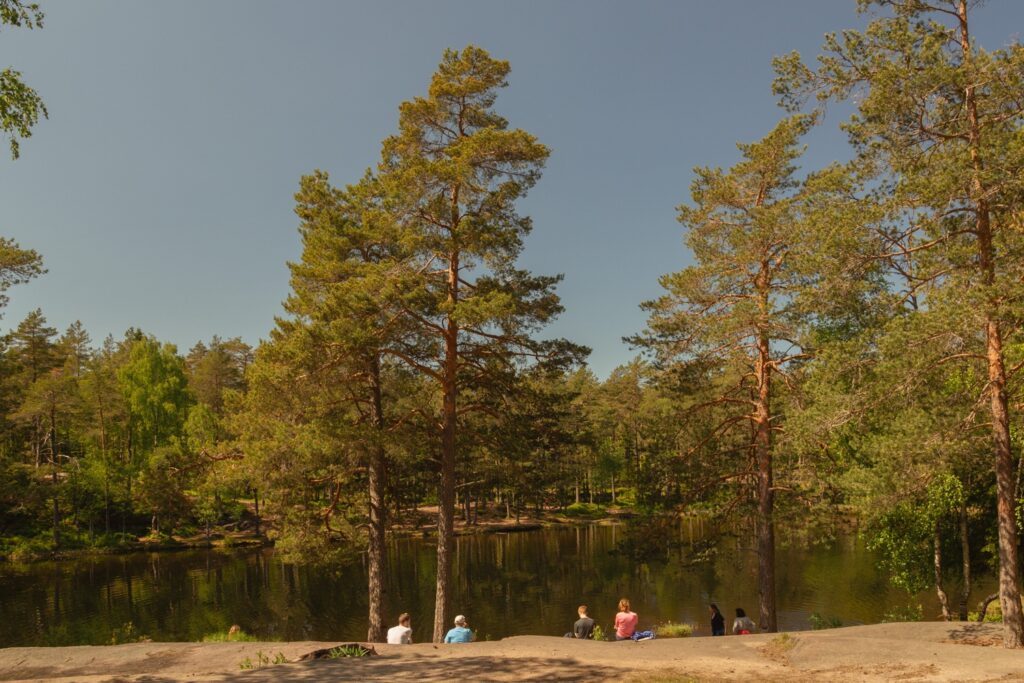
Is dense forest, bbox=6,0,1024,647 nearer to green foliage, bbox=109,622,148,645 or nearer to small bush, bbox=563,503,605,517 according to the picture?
green foliage, bbox=109,622,148,645

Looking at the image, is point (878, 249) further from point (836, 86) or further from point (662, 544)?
point (662, 544)

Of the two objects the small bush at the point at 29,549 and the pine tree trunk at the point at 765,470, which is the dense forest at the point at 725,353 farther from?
the small bush at the point at 29,549

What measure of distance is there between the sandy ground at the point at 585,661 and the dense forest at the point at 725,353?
2156 millimetres

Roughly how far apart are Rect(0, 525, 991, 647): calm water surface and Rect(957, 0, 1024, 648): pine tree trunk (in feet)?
22.6

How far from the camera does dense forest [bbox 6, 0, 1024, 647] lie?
10.8m

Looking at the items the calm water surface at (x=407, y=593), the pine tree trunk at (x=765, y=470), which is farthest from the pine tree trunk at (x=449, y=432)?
the pine tree trunk at (x=765, y=470)

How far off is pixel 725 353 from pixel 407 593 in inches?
812

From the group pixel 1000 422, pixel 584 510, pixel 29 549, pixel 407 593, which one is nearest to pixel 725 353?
pixel 1000 422

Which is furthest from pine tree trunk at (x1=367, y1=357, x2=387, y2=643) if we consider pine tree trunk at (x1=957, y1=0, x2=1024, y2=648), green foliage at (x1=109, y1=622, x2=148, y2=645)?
pine tree trunk at (x1=957, y1=0, x2=1024, y2=648)

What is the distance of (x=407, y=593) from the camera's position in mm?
30141

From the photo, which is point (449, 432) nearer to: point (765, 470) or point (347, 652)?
point (347, 652)

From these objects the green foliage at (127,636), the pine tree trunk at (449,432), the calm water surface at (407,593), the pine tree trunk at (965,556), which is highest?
the pine tree trunk at (449,432)

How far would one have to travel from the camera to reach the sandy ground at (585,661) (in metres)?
9.15

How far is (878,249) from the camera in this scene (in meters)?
11.4
